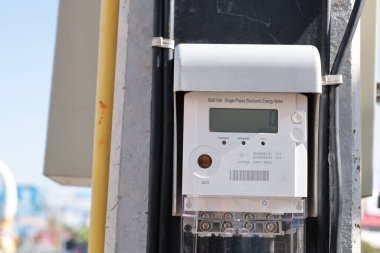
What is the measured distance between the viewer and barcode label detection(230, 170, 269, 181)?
5.58ft

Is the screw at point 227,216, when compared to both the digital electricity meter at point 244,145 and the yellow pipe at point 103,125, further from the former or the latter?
the yellow pipe at point 103,125

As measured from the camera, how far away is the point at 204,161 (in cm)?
171

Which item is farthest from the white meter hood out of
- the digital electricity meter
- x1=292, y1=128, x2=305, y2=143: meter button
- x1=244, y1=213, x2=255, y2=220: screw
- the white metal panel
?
the white metal panel

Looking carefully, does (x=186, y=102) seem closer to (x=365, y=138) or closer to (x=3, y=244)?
(x=365, y=138)

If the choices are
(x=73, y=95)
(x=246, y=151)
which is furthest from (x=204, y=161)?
(x=73, y=95)

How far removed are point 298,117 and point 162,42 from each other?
42 cm

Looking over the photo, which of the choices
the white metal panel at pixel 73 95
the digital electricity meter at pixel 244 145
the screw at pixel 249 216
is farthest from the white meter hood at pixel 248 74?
the white metal panel at pixel 73 95

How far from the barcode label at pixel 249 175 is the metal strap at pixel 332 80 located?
0.30 metres

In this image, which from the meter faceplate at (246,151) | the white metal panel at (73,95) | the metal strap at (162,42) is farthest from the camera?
the white metal panel at (73,95)

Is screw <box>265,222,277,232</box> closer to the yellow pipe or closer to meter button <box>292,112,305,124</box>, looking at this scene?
meter button <box>292,112,305,124</box>

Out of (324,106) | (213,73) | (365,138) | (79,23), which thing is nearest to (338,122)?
(324,106)

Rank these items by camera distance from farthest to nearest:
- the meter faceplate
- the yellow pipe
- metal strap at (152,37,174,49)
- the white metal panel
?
the white metal panel
the yellow pipe
metal strap at (152,37,174,49)
the meter faceplate

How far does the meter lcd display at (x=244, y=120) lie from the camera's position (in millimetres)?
1738

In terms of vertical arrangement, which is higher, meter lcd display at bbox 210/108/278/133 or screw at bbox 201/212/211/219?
meter lcd display at bbox 210/108/278/133
